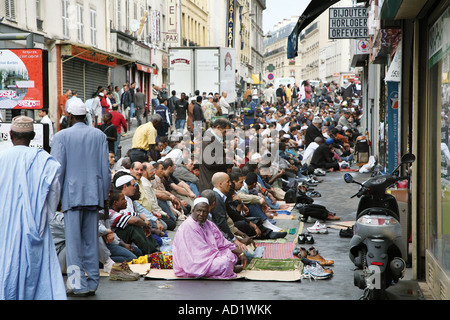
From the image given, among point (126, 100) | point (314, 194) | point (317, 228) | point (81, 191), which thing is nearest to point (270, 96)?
point (126, 100)

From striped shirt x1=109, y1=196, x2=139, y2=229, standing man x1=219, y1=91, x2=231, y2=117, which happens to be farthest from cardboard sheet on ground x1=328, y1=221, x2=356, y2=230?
standing man x1=219, y1=91, x2=231, y2=117

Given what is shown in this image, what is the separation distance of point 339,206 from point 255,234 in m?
4.40

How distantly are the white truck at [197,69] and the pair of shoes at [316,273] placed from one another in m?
22.0

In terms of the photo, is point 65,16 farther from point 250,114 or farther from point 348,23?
point 348,23

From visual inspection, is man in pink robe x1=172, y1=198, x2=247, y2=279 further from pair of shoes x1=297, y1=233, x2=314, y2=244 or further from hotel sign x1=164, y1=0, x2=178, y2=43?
hotel sign x1=164, y1=0, x2=178, y2=43

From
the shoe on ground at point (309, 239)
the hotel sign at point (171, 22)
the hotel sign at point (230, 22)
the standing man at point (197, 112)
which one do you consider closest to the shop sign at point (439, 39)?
the shoe on ground at point (309, 239)

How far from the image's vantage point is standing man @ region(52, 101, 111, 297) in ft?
25.0

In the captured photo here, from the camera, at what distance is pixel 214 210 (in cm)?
1004

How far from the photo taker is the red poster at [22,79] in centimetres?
995

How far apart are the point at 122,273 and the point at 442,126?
3.90m

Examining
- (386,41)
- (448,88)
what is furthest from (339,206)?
(448,88)

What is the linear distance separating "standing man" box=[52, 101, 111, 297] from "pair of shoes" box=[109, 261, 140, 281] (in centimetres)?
88

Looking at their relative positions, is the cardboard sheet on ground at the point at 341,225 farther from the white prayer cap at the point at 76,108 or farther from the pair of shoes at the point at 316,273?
the white prayer cap at the point at 76,108

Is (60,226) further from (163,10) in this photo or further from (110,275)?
(163,10)
